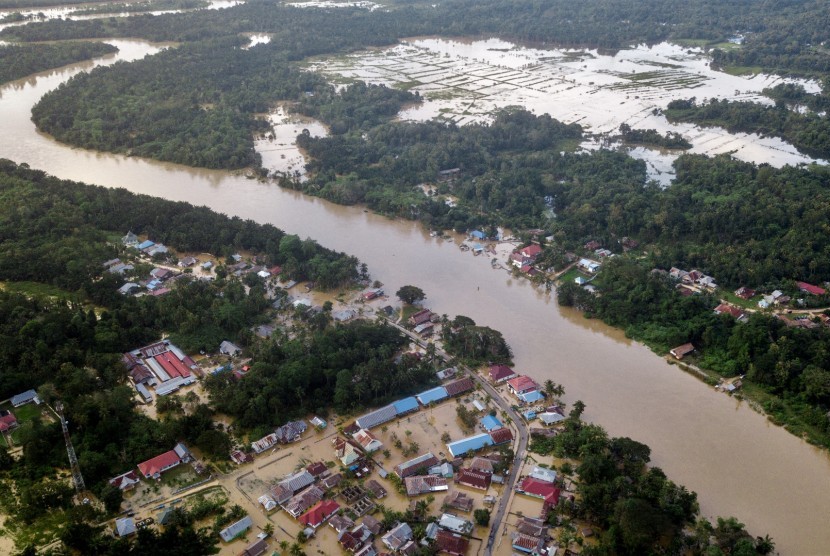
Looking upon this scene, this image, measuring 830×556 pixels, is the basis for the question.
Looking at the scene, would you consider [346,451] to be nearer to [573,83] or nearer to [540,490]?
[540,490]

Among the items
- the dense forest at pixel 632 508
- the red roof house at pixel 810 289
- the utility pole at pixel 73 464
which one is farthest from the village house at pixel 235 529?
the red roof house at pixel 810 289

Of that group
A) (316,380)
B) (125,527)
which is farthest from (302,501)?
(316,380)

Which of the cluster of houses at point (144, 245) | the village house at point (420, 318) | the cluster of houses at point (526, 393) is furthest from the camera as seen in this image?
the cluster of houses at point (144, 245)

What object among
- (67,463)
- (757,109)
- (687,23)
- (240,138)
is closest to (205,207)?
(240,138)

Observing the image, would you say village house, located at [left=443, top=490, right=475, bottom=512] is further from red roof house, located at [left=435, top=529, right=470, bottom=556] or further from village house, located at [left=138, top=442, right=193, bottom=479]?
village house, located at [left=138, top=442, right=193, bottom=479]

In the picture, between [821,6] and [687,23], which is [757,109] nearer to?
[687,23]

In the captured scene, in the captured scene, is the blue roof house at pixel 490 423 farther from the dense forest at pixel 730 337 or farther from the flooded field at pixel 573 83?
the flooded field at pixel 573 83
